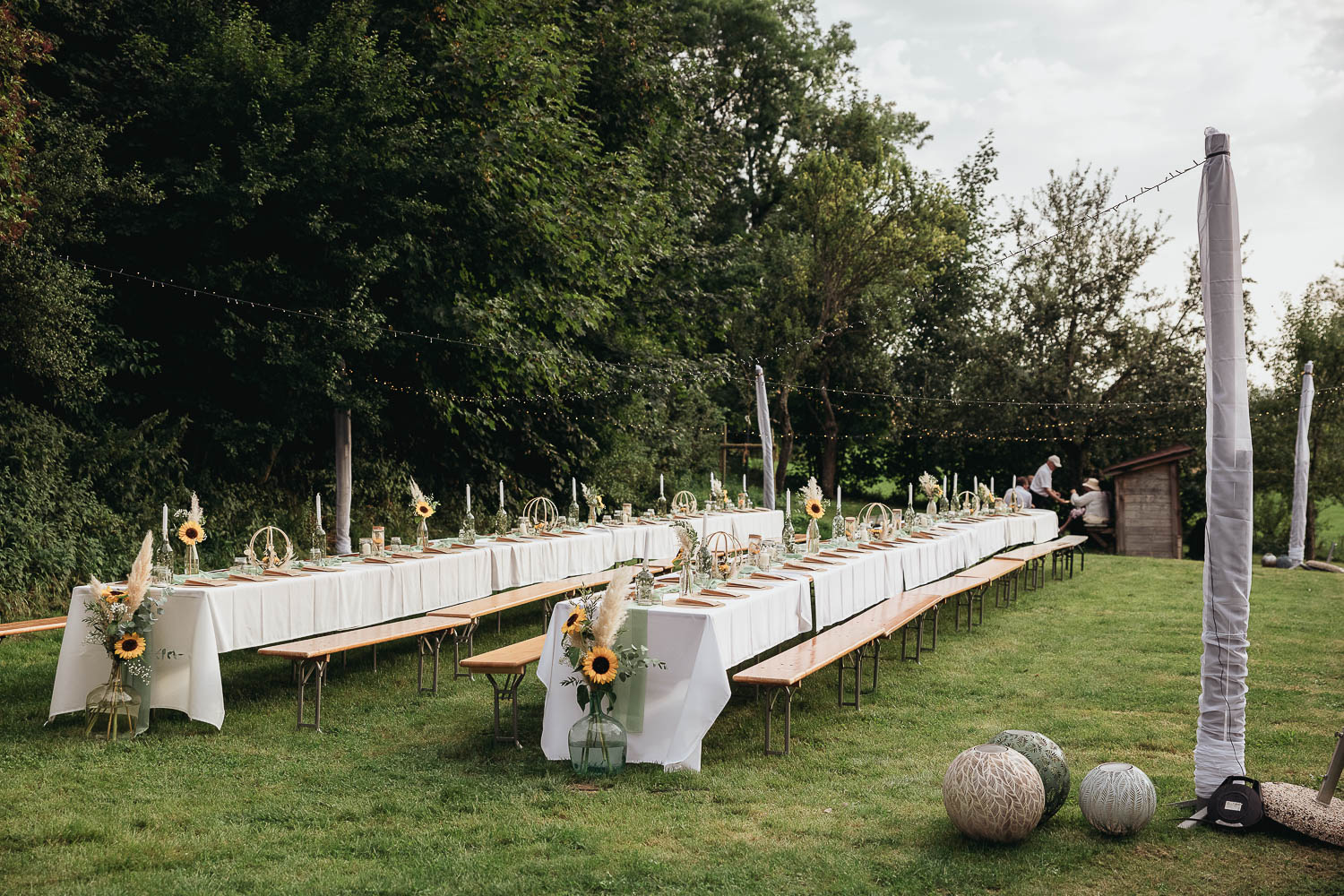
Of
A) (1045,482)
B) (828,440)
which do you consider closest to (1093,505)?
(1045,482)

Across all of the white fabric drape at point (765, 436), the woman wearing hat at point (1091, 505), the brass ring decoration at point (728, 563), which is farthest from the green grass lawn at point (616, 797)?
the woman wearing hat at point (1091, 505)

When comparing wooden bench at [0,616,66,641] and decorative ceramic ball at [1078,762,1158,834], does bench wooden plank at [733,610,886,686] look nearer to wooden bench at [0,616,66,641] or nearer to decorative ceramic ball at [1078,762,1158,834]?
decorative ceramic ball at [1078,762,1158,834]

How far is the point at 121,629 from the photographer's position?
5965mm

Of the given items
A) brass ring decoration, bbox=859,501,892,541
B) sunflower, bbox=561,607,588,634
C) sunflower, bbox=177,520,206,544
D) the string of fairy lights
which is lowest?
sunflower, bbox=561,607,588,634

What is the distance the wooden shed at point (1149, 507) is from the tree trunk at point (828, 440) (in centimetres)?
749

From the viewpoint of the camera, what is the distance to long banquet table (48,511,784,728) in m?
6.27

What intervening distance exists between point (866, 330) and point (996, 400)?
4028mm

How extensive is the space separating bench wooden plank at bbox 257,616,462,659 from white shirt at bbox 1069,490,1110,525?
14835 millimetres

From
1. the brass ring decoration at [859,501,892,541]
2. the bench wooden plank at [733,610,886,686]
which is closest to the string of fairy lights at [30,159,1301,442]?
the brass ring decoration at [859,501,892,541]

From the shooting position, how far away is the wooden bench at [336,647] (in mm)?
6199

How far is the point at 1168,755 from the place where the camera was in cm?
576

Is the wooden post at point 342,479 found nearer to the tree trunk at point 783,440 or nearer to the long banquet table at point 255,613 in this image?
the long banquet table at point 255,613

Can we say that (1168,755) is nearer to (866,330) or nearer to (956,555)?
(956,555)

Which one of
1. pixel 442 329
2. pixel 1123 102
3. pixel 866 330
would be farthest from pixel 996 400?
pixel 442 329
